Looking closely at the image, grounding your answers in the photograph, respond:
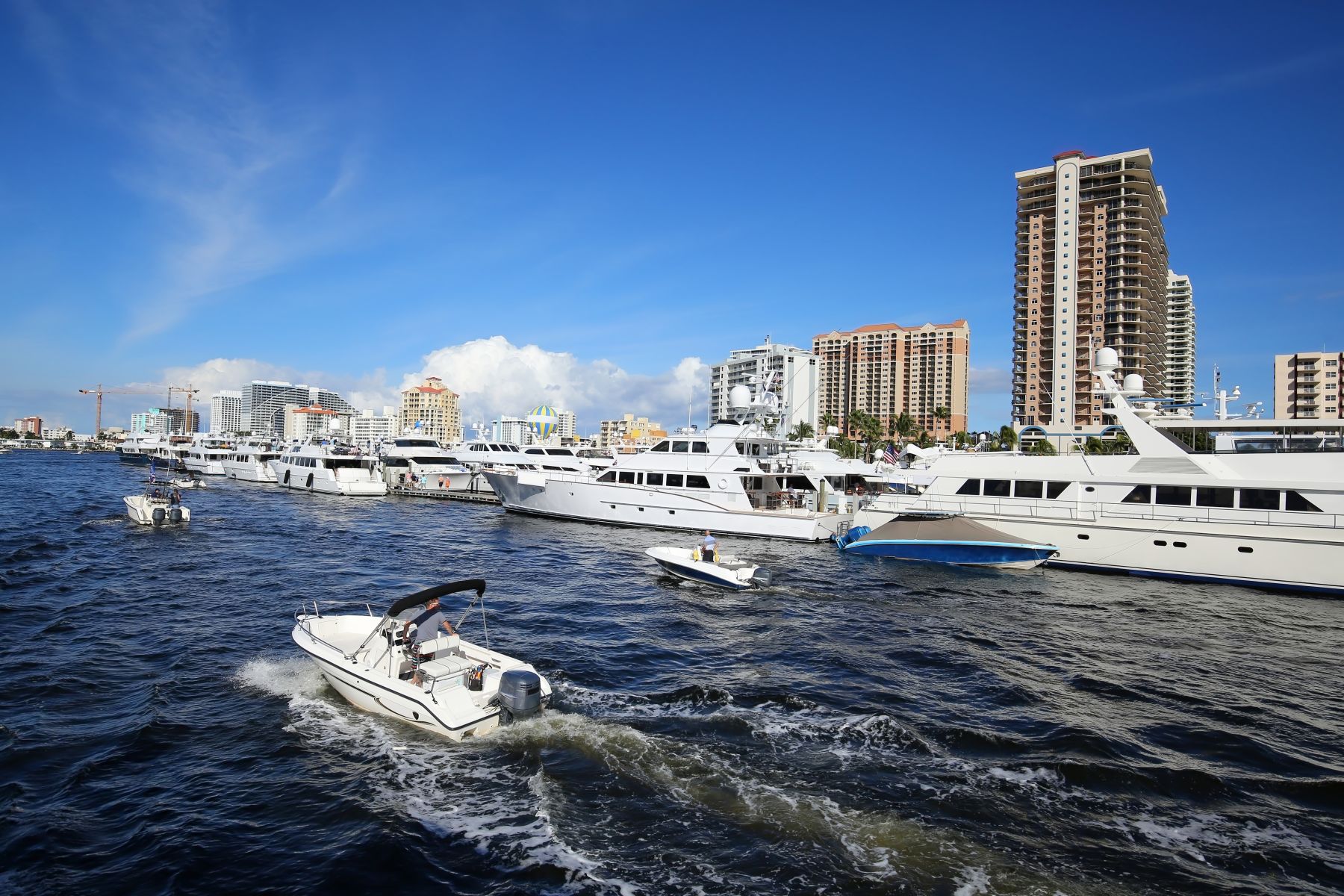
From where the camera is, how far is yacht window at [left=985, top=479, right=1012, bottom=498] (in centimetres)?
3081

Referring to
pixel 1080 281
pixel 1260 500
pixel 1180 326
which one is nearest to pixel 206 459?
pixel 1260 500

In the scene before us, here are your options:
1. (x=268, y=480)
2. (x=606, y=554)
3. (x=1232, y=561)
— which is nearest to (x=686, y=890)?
(x=606, y=554)

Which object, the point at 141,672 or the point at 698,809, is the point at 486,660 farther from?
the point at 141,672

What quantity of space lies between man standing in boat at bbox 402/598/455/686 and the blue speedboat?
2295cm

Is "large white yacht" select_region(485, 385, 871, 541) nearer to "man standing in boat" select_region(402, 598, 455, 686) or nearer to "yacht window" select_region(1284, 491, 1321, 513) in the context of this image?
"yacht window" select_region(1284, 491, 1321, 513)

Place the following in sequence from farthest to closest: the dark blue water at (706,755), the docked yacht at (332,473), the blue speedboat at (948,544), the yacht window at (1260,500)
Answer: the docked yacht at (332,473), the blue speedboat at (948,544), the yacht window at (1260,500), the dark blue water at (706,755)

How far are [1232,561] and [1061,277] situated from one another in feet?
278

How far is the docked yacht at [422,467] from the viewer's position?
65.4 metres

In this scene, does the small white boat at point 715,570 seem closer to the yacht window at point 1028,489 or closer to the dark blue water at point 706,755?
the dark blue water at point 706,755

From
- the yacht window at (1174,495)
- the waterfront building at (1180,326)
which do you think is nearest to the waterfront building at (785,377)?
the waterfront building at (1180,326)

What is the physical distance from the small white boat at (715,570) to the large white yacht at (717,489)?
40.9 feet

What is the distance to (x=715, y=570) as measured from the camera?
23.4 metres

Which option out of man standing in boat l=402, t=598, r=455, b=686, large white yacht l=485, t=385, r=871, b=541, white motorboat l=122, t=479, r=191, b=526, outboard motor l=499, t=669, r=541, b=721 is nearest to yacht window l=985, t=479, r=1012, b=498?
large white yacht l=485, t=385, r=871, b=541

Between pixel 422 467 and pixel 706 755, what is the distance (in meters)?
61.1
